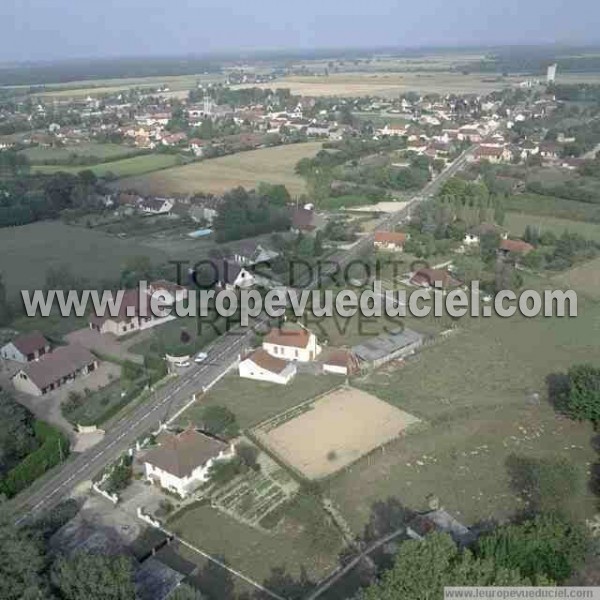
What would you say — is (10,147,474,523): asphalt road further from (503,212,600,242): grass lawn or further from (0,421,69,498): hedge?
(503,212,600,242): grass lawn

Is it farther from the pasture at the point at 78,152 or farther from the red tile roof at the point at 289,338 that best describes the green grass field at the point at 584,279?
the pasture at the point at 78,152

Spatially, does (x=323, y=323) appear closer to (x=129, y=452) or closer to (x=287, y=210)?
(x=129, y=452)

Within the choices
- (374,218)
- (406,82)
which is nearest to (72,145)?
(374,218)

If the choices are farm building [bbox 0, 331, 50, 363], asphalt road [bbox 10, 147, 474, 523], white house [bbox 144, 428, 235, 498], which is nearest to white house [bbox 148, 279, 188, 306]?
asphalt road [bbox 10, 147, 474, 523]

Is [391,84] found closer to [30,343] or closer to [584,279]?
[584,279]

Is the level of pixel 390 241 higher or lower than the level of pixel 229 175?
higher

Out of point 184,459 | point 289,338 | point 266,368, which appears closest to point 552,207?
point 289,338
